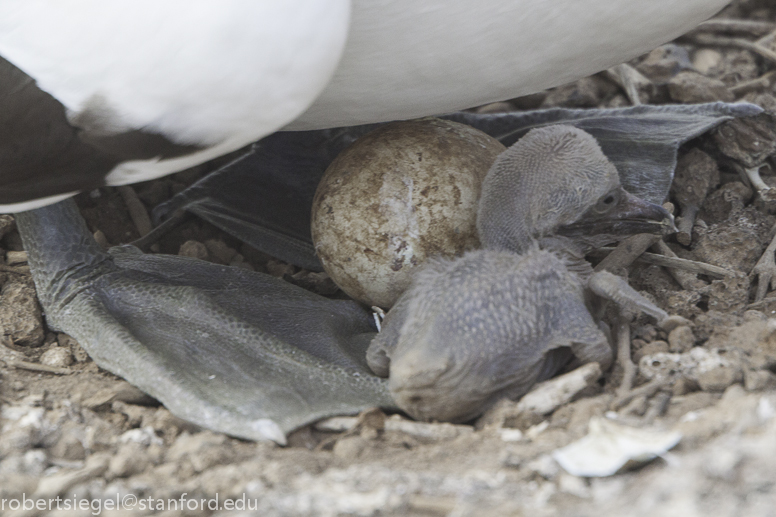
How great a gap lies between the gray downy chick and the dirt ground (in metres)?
0.08

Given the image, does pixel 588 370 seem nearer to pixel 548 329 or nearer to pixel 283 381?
pixel 548 329

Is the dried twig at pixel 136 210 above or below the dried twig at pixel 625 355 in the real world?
above

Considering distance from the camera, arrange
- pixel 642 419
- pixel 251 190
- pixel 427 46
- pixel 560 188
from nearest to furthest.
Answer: pixel 642 419, pixel 427 46, pixel 560 188, pixel 251 190

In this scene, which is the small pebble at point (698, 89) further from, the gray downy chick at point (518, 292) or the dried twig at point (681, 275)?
the gray downy chick at point (518, 292)

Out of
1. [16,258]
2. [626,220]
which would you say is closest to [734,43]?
[626,220]

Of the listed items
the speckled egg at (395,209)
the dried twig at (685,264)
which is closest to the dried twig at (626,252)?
the dried twig at (685,264)

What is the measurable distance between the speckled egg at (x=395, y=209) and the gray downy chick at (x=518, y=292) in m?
0.10

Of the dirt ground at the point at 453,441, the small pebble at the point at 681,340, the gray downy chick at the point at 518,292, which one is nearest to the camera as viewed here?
the dirt ground at the point at 453,441

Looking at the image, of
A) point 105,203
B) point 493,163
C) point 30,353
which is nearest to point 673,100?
point 493,163

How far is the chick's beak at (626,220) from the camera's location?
6.14 ft

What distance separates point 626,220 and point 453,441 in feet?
2.59

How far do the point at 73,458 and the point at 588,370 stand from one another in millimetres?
1003

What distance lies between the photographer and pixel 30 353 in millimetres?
1871

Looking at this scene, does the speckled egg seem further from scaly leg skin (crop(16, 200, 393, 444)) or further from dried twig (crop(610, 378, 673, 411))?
dried twig (crop(610, 378, 673, 411))
